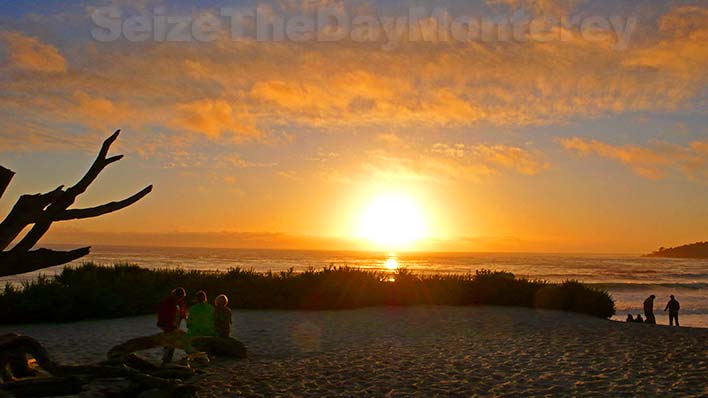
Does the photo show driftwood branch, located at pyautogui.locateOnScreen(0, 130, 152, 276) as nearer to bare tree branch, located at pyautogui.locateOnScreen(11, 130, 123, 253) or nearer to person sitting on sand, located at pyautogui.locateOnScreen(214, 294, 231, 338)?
bare tree branch, located at pyautogui.locateOnScreen(11, 130, 123, 253)

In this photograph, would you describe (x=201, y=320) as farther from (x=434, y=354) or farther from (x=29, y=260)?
(x=29, y=260)

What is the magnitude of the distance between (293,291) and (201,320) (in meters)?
10.6

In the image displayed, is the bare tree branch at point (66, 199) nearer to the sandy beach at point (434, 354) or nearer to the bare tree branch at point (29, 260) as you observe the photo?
the bare tree branch at point (29, 260)

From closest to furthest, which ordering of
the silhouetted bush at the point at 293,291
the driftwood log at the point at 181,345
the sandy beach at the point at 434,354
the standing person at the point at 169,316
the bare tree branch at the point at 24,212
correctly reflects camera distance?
the bare tree branch at the point at 24,212 < the sandy beach at the point at 434,354 < the driftwood log at the point at 181,345 < the standing person at the point at 169,316 < the silhouetted bush at the point at 293,291

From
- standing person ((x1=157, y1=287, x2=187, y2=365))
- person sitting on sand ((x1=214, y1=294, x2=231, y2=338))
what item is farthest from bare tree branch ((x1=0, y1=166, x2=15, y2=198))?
person sitting on sand ((x1=214, y1=294, x2=231, y2=338))

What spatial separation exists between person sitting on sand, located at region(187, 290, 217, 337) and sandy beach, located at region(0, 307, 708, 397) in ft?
3.11

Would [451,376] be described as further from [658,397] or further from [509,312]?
[509,312]

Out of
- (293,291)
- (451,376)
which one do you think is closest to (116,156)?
(451,376)

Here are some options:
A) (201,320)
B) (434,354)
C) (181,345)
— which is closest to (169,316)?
(181,345)

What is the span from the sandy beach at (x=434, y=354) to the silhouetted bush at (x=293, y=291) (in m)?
1.29

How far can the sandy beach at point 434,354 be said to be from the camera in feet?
33.7

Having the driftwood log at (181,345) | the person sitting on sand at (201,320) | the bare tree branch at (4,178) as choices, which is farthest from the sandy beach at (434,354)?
the bare tree branch at (4,178)

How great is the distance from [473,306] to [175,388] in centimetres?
1758

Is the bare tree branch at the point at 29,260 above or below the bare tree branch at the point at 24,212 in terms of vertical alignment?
below
